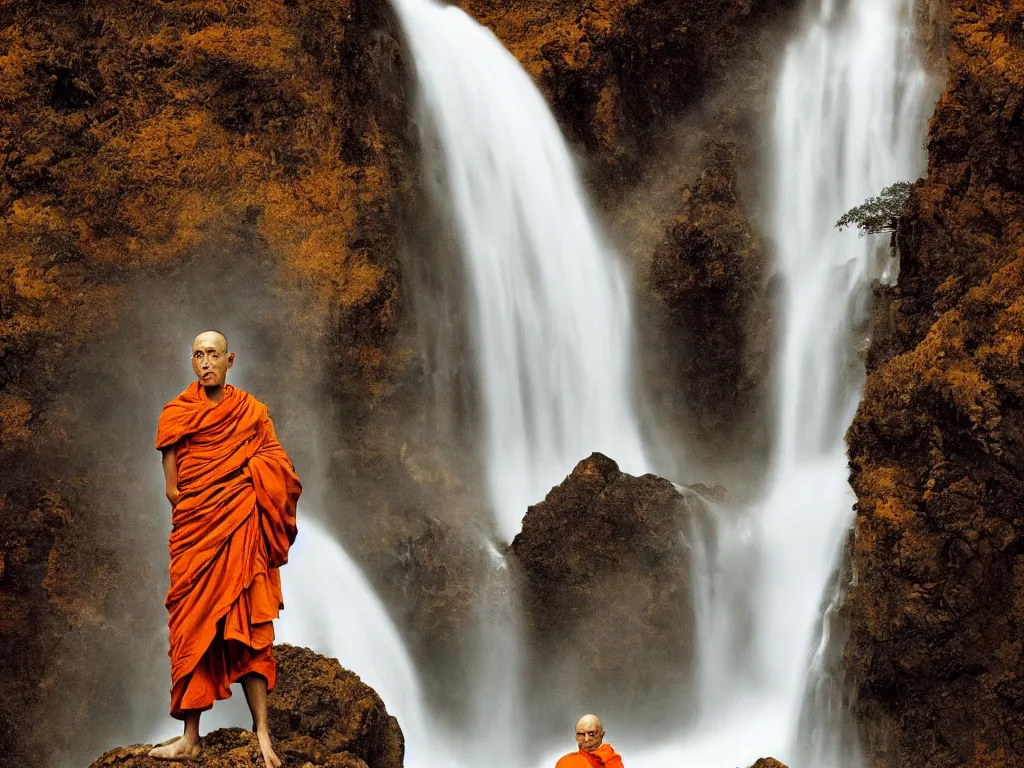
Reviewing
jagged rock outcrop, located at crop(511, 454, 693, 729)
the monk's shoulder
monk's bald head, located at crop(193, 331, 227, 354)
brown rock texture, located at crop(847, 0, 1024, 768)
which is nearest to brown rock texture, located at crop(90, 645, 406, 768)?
the monk's shoulder

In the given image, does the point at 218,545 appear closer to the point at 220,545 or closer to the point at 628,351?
the point at 220,545

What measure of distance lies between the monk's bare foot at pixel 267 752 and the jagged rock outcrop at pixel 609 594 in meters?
11.0

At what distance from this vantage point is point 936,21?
86.7 ft

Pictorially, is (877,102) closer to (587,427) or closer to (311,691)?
(587,427)

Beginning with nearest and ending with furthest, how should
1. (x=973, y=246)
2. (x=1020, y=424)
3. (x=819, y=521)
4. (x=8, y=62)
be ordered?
(x=1020, y=424) < (x=973, y=246) < (x=819, y=521) < (x=8, y=62)

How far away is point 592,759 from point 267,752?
2479 mm

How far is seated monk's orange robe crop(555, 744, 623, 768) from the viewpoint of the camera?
11.3 m

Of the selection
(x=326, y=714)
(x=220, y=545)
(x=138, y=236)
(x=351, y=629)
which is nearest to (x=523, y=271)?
(x=138, y=236)

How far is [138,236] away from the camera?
2284 cm

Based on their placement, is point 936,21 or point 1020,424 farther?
point 936,21

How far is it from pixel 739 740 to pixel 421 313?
823cm

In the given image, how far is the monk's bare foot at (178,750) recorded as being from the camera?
10203mm

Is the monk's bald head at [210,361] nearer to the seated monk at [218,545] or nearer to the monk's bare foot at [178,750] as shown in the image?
the seated monk at [218,545]

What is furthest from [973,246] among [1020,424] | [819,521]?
[819,521]
